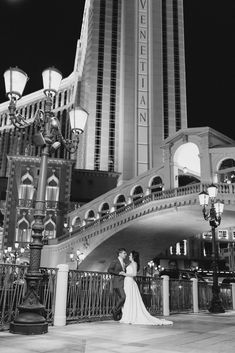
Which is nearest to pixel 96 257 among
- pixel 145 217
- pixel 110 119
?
pixel 145 217

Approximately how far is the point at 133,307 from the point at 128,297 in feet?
0.90

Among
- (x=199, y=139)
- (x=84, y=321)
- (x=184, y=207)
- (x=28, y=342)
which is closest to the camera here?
(x=28, y=342)

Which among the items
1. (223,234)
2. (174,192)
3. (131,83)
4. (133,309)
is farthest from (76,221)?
(133,309)

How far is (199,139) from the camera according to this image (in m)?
31.3

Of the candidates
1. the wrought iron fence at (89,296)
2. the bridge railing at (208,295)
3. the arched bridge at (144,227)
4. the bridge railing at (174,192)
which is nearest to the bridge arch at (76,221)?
the arched bridge at (144,227)

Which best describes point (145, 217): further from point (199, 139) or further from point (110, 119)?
point (110, 119)

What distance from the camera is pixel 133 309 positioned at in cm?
952

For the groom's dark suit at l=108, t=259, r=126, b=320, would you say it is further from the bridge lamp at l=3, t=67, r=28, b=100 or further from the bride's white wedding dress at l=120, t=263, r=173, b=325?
the bridge lamp at l=3, t=67, r=28, b=100

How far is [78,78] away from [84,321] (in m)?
78.4

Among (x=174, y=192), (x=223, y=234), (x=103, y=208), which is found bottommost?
(x=174, y=192)

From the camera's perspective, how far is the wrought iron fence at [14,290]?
8031 millimetres

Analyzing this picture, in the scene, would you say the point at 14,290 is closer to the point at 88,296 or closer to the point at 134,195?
the point at 88,296

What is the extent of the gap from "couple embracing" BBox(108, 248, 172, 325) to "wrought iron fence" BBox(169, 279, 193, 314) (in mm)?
4167

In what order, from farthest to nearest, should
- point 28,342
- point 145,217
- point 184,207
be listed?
1. point 145,217
2. point 184,207
3. point 28,342
